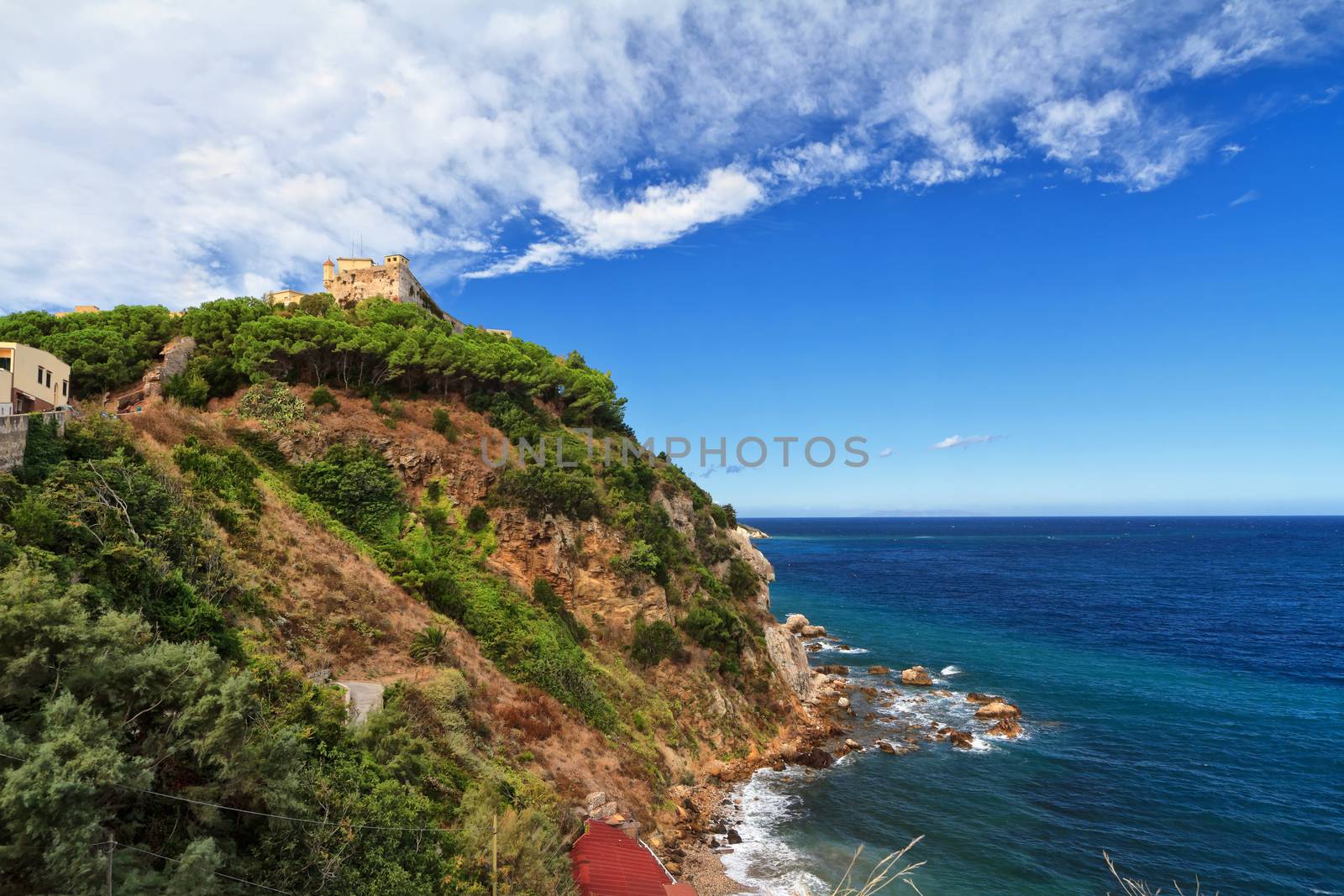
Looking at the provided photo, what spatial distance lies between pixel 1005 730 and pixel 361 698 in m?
32.5

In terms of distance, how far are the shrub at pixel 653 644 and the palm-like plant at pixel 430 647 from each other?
10996 millimetres

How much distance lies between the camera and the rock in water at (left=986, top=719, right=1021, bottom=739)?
33.2 metres

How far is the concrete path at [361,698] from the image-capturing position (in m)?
15.2

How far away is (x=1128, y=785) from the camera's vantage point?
27.8 m

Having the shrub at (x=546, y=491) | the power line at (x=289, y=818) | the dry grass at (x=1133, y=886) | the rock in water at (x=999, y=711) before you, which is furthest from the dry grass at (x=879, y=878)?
the shrub at (x=546, y=491)

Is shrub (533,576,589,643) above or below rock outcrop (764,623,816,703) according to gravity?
above

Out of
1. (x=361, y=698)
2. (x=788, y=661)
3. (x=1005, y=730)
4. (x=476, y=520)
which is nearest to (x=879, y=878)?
(x=361, y=698)

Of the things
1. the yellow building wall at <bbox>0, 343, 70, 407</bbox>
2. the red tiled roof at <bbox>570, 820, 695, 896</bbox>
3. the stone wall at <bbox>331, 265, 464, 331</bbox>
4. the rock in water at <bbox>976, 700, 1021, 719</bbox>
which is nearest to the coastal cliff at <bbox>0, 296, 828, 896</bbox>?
the red tiled roof at <bbox>570, 820, 695, 896</bbox>

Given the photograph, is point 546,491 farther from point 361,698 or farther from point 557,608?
point 361,698

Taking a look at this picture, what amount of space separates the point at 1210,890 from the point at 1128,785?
7.46m

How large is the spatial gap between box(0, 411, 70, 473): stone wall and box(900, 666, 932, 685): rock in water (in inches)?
1761

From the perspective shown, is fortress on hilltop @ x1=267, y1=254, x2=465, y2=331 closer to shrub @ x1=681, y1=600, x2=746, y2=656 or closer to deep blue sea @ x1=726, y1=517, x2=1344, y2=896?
shrub @ x1=681, y1=600, x2=746, y2=656

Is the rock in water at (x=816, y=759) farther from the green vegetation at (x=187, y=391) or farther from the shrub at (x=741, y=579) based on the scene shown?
the green vegetation at (x=187, y=391)

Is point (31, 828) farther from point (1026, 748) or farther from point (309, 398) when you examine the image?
point (1026, 748)
